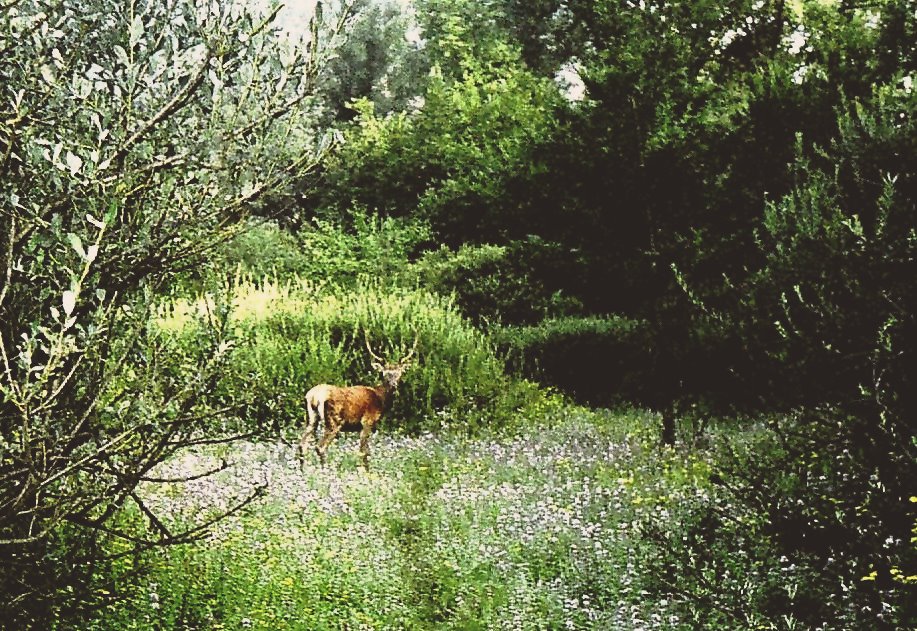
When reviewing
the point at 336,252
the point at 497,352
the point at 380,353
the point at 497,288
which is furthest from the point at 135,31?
the point at 336,252

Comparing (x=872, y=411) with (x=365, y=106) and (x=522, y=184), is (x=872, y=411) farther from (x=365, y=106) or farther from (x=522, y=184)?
(x=365, y=106)

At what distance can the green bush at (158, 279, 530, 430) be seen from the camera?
1215 centimetres

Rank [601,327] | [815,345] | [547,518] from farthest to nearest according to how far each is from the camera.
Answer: [601,327], [547,518], [815,345]

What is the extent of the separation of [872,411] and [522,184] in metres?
6.57

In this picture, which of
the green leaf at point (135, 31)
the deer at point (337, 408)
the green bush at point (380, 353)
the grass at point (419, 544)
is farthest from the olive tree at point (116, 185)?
the green bush at point (380, 353)

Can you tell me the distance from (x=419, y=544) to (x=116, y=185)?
449 centimetres

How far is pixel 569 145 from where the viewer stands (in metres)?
10.6

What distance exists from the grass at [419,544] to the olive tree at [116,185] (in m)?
1.02

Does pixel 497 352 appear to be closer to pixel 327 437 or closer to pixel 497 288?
pixel 497 288

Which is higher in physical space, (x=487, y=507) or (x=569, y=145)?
(x=569, y=145)

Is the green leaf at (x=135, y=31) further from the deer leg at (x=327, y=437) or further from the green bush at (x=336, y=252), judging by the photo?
the green bush at (x=336, y=252)

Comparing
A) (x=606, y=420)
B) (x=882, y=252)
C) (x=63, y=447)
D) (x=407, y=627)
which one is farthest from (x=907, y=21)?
(x=63, y=447)

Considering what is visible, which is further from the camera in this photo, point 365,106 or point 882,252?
point 365,106

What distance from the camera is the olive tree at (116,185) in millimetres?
3301
